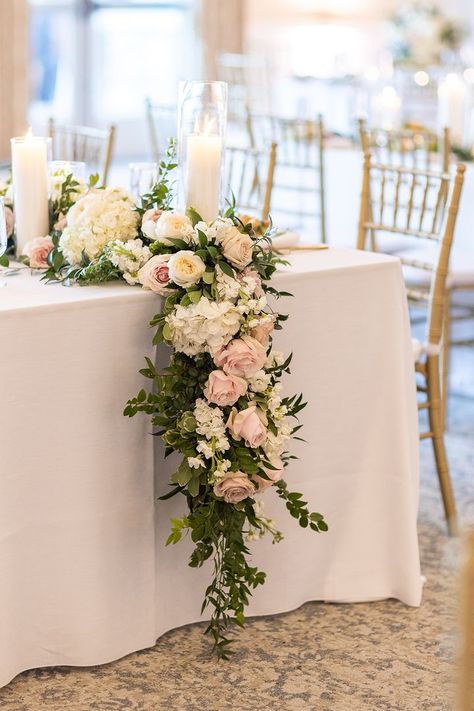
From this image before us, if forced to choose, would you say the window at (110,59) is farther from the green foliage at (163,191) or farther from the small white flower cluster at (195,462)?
the small white flower cluster at (195,462)

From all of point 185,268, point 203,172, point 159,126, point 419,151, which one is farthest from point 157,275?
point 159,126

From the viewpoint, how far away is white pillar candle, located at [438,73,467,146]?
15.6ft

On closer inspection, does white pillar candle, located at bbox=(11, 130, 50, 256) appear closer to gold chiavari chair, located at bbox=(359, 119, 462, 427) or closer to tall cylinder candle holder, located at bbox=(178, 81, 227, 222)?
tall cylinder candle holder, located at bbox=(178, 81, 227, 222)

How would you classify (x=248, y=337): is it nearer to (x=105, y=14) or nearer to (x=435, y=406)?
(x=435, y=406)

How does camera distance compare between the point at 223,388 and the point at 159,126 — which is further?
the point at 159,126

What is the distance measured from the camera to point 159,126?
7.38 m

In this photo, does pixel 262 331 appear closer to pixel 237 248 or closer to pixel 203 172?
pixel 237 248

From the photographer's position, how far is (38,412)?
6.75ft

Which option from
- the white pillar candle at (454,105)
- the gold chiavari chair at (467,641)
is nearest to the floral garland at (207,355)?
the gold chiavari chair at (467,641)

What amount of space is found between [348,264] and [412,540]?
672 millimetres

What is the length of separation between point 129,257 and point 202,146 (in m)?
0.29

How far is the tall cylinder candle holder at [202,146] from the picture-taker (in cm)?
229

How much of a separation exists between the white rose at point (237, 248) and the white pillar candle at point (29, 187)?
22.3 inches

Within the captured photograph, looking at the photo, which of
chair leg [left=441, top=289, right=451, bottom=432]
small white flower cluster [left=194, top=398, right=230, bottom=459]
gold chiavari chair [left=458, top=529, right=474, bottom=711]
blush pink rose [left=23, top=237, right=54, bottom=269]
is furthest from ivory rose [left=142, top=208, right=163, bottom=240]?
chair leg [left=441, top=289, right=451, bottom=432]
